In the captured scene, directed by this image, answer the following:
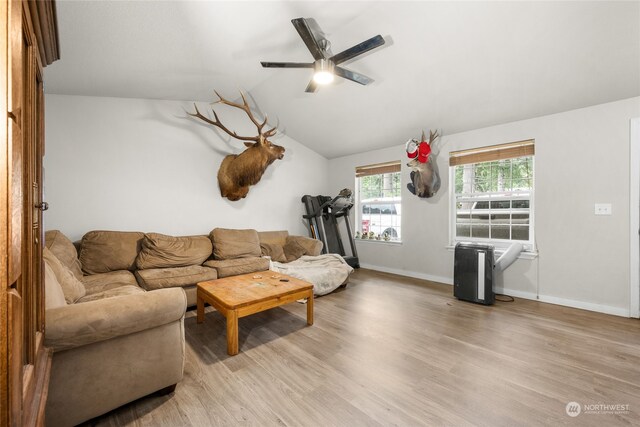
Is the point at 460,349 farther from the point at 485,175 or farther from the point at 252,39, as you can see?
the point at 252,39

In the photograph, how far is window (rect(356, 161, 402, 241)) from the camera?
504 cm

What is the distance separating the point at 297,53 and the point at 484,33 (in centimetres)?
183

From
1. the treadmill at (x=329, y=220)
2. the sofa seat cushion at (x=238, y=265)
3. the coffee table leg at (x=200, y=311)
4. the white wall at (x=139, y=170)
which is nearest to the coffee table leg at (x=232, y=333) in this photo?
the coffee table leg at (x=200, y=311)

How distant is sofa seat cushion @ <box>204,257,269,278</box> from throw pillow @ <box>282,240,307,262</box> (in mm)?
648

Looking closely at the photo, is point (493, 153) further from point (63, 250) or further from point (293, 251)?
point (63, 250)

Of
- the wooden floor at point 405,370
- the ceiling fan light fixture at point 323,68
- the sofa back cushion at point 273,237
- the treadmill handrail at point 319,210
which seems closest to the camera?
the wooden floor at point 405,370

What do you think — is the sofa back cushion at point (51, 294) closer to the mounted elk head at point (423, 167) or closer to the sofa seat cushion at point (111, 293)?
the sofa seat cushion at point (111, 293)

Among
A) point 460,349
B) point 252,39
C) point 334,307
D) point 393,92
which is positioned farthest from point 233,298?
point 393,92

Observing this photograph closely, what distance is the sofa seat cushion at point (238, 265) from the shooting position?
3.49 meters

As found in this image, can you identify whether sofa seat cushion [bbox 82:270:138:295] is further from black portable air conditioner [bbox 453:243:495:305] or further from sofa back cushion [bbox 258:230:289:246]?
black portable air conditioner [bbox 453:243:495:305]

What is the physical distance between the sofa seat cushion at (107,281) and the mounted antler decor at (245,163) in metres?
1.79

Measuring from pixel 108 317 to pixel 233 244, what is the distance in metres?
2.43

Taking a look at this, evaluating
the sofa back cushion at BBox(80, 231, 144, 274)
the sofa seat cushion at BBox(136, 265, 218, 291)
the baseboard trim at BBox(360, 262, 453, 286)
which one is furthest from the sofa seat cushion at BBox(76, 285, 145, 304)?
the baseboard trim at BBox(360, 262, 453, 286)

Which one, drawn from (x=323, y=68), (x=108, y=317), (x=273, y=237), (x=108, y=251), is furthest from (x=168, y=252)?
(x=323, y=68)
